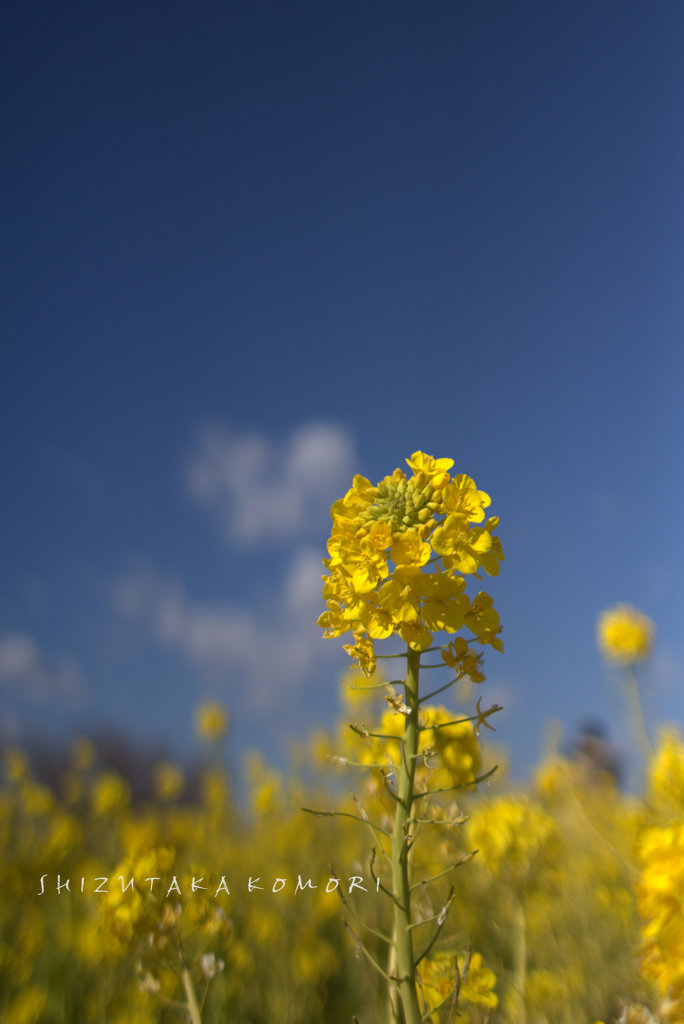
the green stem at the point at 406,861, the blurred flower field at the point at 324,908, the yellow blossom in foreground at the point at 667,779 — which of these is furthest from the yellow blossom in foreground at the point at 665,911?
the yellow blossom in foreground at the point at 667,779

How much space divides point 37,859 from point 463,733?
16.3 ft

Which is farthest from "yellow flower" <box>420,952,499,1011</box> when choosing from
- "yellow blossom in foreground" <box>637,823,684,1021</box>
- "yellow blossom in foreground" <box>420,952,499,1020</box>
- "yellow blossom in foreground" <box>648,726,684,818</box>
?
"yellow blossom in foreground" <box>648,726,684,818</box>

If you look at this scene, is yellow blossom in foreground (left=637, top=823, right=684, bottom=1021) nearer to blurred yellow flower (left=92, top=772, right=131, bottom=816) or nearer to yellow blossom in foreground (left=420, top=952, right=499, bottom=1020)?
yellow blossom in foreground (left=420, top=952, right=499, bottom=1020)

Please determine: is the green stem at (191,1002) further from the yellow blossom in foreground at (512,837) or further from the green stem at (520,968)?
the yellow blossom in foreground at (512,837)

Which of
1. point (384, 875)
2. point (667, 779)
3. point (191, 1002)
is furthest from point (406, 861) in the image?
point (667, 779)

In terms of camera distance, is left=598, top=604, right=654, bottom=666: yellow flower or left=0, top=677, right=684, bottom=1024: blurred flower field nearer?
left=0, top=677, right=684, bottom=1024: blurred flower field

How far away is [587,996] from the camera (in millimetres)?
3729

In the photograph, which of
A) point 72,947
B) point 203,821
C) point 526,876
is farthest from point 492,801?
point 203,821

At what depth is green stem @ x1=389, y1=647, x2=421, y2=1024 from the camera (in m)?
1.41

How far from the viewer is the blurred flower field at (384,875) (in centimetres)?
166

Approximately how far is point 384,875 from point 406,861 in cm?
143

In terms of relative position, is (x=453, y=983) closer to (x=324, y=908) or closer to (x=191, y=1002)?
(x=191, y=1002)

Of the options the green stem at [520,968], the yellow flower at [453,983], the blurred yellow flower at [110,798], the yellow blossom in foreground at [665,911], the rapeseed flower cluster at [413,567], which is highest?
the rapeseed flower cluster at [413,567]

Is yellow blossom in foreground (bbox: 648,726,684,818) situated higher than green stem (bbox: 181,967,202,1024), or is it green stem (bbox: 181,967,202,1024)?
yellow blossom in foreground (bbox: 648,726,684,818)
